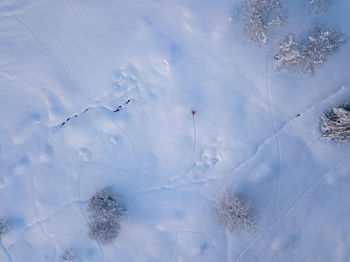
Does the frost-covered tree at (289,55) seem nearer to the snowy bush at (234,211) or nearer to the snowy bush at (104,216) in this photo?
the snowy bush at (234,211)

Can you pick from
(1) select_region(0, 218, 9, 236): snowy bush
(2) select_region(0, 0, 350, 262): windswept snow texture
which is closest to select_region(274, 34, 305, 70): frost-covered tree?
(2) select_region(0, 0, 350, 262): windswept snow texture

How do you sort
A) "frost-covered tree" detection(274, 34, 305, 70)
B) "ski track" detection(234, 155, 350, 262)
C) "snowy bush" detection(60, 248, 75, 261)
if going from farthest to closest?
1. "snowy bush" detection(60, 248, 75, 261)
2. "ski track" detection(234, 155, 350, 262)
3. "frost-covered tree" detection(274, 34, 305, 70)

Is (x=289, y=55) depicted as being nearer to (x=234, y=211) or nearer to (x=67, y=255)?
(x=234, y=211)

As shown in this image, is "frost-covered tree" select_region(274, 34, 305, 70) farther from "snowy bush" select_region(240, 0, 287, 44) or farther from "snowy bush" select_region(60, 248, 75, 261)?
"snowy bush" select_region(60, 248, 75, 261)

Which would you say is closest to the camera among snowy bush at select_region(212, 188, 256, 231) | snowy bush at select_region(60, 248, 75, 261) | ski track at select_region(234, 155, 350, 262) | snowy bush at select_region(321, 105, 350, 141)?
snowy bush at select_region(321, 105, 350, 141)

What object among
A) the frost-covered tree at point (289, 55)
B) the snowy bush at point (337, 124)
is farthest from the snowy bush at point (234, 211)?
the frost-covered tree at point (289, 55)

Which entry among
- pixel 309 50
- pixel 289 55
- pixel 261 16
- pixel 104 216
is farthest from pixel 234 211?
pixel 261 16

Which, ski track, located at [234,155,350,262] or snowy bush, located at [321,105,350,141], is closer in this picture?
snowy bush, located at [321,105,350,141]
